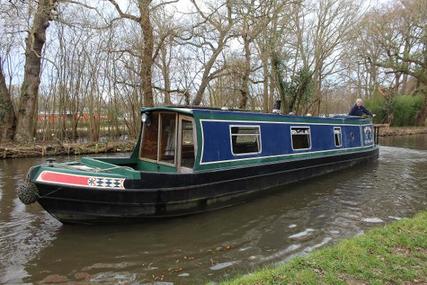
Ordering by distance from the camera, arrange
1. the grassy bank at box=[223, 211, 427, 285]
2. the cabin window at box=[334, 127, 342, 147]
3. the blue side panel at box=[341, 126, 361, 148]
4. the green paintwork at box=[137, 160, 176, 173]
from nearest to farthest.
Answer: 1. the grassy bank at box=[223, 211, 427, 285]
2. the green paintwork at box=[137, 160, 176, 173]
3. the cabin window at box=[334, 127, 342, 147]
4. the blue side panel at box=[341, 126, 361, 148]

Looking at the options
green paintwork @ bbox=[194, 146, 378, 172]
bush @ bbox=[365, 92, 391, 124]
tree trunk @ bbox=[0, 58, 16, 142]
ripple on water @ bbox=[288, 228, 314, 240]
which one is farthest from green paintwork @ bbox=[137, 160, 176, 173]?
bush @ bbox=[365, 92, 391, 124]

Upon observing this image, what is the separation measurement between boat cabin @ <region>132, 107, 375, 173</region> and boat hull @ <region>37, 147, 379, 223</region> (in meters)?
0.30

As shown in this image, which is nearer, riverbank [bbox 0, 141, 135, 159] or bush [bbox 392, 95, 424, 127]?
riverbank [bbox 0, 141, 135, 159]

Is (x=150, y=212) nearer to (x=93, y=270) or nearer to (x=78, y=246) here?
(x=78, y=246)

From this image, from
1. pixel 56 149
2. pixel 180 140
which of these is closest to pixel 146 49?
pixel 56 149

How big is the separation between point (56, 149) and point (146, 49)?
5281 millimetres

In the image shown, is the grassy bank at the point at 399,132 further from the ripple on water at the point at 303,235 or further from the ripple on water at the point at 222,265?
the ripple on water at the point at 222,265

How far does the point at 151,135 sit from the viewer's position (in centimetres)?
812

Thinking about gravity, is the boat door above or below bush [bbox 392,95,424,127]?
below

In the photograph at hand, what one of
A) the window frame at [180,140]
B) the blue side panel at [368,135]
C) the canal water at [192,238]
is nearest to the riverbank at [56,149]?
the canal water at [192,238]

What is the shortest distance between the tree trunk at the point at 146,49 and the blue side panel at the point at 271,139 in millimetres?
8056

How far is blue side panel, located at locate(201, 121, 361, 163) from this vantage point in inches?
298

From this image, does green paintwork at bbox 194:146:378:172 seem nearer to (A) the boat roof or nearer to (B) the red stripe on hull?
(A) the boat roof

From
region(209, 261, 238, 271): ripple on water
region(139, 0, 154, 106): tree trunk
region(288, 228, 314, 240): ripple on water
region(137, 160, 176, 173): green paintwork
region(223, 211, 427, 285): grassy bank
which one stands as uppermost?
region(139, 0, 154, 106): tree trunk
